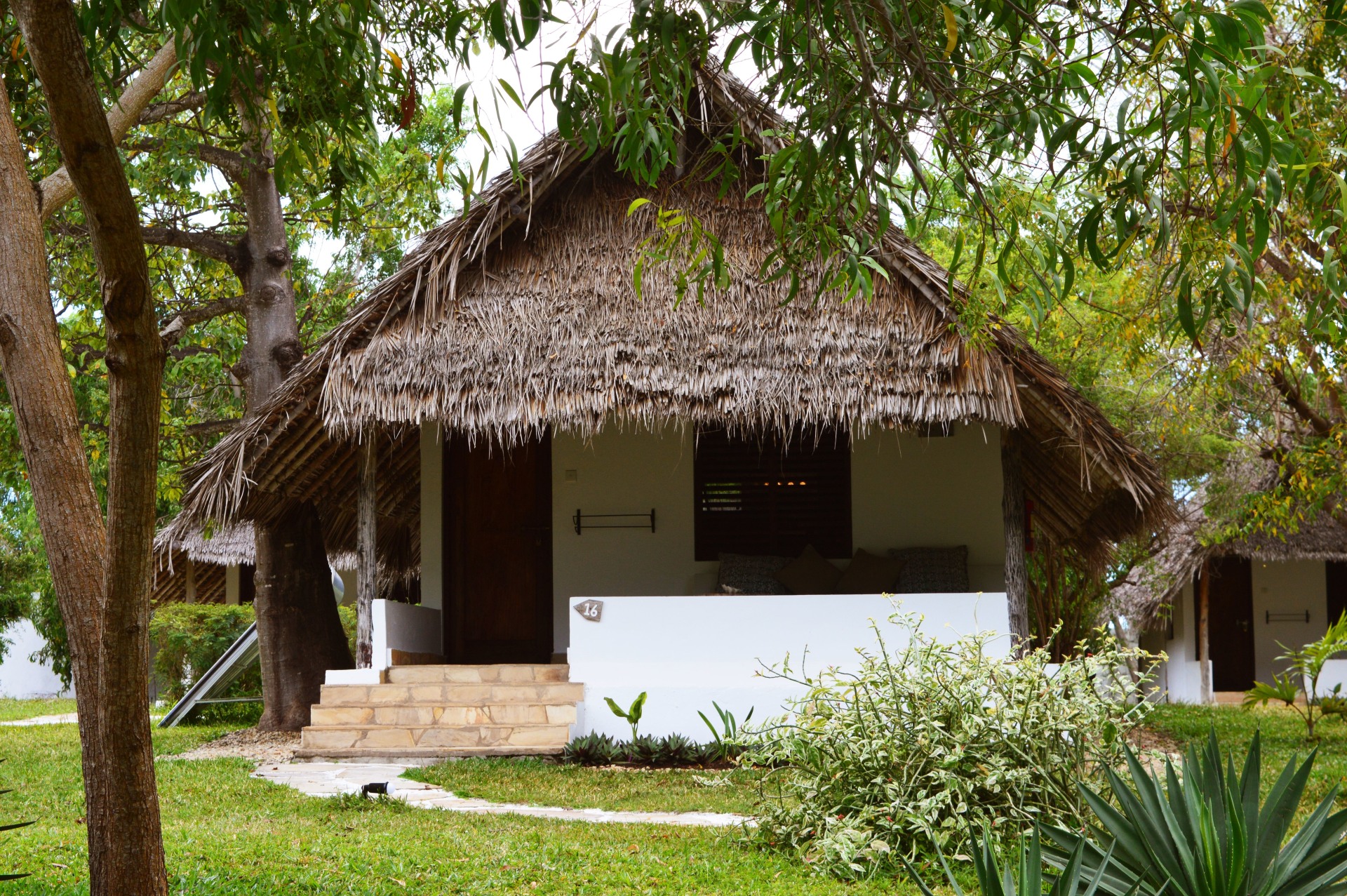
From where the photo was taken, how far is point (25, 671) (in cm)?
2016

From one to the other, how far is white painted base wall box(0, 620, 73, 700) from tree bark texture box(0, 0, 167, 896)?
737 inches

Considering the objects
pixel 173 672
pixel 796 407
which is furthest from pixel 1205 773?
pixel 173 672

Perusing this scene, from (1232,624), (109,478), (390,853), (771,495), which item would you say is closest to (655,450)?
(771,495)

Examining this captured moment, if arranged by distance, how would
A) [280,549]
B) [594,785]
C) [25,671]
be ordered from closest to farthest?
1. [594,785]
2. [280,549]
3. [25,671]

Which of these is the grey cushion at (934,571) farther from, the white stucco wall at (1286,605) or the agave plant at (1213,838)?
the white stucco wall at (1286,605)

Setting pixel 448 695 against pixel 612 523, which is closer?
pixel 448 695

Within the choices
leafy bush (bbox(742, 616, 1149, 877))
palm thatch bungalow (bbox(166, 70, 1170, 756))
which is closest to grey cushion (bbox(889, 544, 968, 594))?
palm thatch bungalow (bbox(166, 70, 1170, 756))

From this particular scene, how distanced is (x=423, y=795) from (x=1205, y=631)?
12.9m

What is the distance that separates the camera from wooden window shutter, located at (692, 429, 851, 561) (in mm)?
9836

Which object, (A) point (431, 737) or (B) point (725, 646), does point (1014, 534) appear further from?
(A) point (431, 737)

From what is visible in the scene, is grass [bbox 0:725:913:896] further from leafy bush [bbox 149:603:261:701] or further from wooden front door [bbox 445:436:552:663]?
leafy bush [bbox 149:603:261:701]

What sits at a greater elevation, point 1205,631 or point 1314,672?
point 1314,672

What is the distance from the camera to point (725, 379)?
314 inches

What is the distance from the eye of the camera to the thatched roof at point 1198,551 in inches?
602
